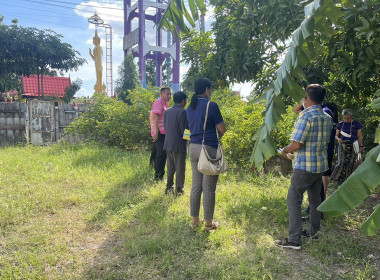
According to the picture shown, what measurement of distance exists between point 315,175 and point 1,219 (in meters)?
3.98

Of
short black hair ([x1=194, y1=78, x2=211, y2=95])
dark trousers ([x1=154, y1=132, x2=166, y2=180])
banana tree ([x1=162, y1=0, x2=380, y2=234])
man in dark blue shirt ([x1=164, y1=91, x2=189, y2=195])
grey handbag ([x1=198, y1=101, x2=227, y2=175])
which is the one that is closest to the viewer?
banana tree ([x1=162, y1=0, x2=380, y2=234])

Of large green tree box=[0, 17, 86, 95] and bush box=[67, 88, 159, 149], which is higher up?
large green tree box=[0, 17, 86, 95]

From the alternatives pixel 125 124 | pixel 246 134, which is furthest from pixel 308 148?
pixel 125 124

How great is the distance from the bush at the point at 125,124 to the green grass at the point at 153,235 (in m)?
3.62

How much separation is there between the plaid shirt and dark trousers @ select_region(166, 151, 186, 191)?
192cm

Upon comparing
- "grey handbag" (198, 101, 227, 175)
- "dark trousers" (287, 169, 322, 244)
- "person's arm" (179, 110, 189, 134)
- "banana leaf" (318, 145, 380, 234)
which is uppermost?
"person's arm" (179, 110, 189, 134)

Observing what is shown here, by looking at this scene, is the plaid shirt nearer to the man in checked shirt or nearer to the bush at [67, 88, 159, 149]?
the man in checked shirt

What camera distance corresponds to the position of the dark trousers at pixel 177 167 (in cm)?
475

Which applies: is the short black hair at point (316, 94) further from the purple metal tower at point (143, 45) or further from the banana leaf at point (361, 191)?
the purple metal tower at point (143, 45)

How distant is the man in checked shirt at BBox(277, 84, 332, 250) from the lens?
3213mm

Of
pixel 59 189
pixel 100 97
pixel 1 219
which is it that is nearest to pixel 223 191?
pixel 59 189

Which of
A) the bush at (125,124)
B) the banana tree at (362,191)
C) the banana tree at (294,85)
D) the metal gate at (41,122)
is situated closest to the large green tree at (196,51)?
the bush at (125,124)

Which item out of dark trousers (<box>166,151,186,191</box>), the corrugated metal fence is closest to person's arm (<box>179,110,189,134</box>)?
dark trousers (<box>166,151,186,191</box>)

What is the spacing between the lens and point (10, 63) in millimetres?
19453
